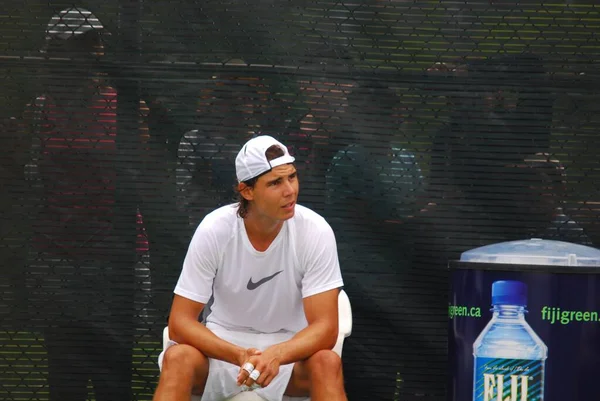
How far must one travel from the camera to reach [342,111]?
4617mm


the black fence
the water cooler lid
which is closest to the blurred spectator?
the black fence

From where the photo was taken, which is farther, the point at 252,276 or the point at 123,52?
the point at 123,52

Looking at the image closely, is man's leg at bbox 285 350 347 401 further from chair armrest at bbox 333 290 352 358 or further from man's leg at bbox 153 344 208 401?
man's leg at bbox 153 344 208 401

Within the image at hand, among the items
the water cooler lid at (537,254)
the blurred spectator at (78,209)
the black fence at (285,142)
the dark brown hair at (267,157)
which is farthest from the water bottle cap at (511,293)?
the blurred spectator at (78,209)

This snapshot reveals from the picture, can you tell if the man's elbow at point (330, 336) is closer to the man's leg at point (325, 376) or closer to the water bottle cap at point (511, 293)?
the man's leg at point (325, 376)

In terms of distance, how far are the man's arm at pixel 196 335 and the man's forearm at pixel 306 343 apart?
127mm

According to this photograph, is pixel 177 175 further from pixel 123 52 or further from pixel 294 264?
pixel 294 264

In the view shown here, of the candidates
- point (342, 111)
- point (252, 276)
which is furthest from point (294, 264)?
point (342, 111)

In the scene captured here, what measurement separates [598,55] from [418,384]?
1715mm

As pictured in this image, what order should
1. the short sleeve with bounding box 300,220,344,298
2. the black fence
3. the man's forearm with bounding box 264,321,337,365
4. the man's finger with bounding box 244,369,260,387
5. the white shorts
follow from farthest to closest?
the black fence
the short sleeve with bounding box 300,220,344,298
the white shorts
the man's forearm with bounding box 264,321,337,365
the man's finger with bounding box 244,369,260,387

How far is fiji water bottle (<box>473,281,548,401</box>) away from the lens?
3795 millimetres

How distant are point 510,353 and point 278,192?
3.56 feet

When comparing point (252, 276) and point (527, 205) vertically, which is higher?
point (527, 205)

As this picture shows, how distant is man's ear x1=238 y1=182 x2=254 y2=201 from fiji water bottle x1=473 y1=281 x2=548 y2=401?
1.02m
